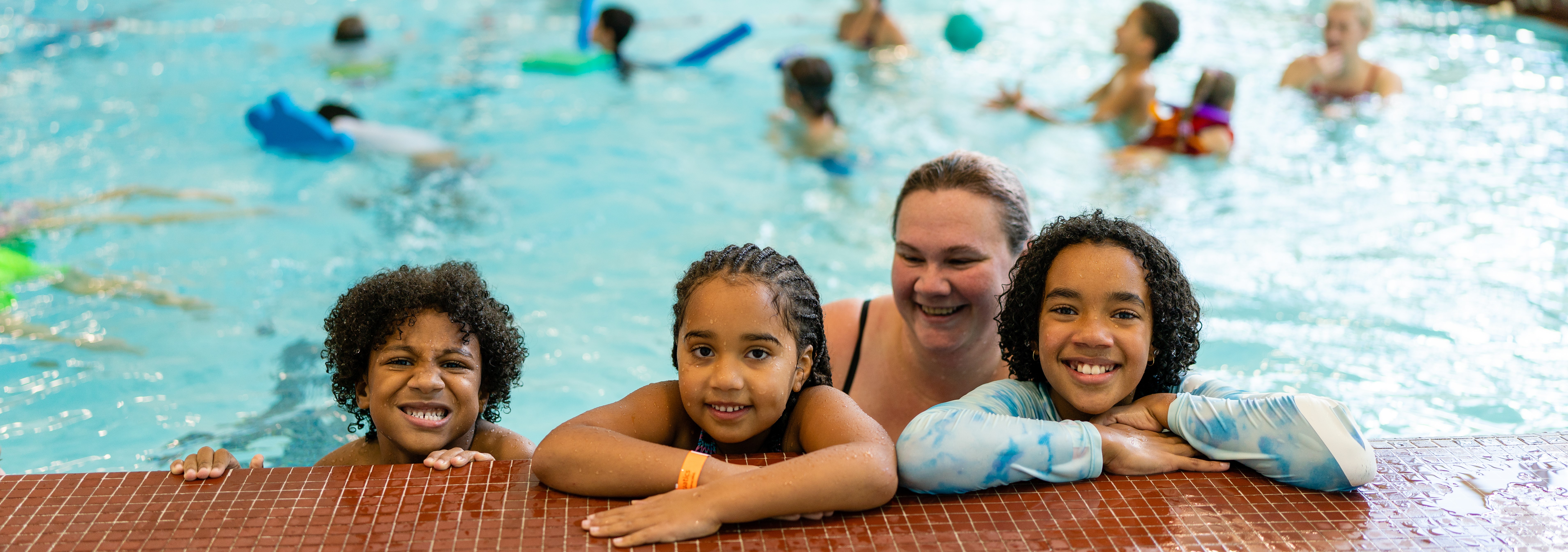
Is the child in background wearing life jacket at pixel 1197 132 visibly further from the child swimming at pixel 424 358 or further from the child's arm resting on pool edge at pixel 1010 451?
the child swimming at pixel 424 358

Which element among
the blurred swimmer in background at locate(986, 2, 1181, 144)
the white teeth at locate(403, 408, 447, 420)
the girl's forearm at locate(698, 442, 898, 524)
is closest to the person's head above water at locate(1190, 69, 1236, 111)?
the blurred swimmer in background at locate(986, 2, 1181, 144)

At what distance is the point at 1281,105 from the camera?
8094mm

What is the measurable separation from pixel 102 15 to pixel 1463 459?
1207cm

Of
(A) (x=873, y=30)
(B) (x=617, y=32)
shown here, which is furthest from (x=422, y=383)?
(A) (x=873, y=30)

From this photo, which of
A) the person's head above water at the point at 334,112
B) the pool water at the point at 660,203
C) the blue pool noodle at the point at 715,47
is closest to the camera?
the pool water at the point at 660,203

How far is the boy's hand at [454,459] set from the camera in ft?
7.68

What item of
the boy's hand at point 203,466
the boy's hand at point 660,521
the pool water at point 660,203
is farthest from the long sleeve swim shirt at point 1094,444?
the pool water at point 660,203

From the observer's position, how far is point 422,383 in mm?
2514

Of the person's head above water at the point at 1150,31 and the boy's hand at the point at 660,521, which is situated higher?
the person's head above water at the point at 1150,31

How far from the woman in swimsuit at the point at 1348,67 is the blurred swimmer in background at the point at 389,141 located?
6192mm

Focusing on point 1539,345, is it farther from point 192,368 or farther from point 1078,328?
point 192,368

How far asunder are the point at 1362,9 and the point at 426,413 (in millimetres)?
7654

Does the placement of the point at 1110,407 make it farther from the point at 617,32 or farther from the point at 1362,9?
the point at 617,32

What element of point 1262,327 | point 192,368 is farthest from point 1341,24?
point 192,368
